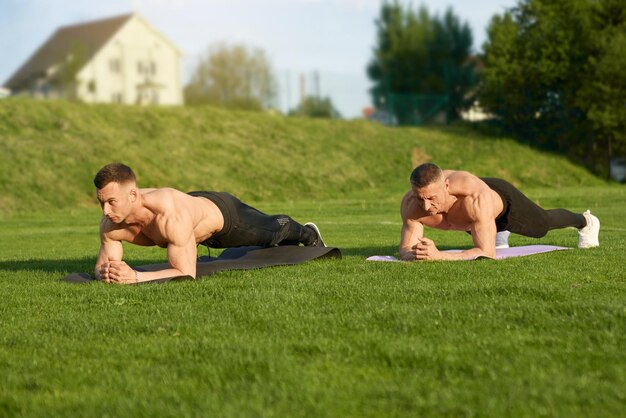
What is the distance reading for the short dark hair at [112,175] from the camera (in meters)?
8.81

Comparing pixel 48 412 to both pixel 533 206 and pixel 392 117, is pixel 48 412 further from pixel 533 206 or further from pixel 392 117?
pixel 392 117

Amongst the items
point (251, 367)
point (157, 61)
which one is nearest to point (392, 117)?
point (157, 61)

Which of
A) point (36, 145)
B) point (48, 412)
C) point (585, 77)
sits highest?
point (585, 77)

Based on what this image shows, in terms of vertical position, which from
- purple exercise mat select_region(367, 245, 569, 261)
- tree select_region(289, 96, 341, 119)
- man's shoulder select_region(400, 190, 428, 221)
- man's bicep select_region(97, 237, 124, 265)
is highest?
tree select_region(289, 96, 341, 119)

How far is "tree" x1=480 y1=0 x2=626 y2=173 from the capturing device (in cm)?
4300

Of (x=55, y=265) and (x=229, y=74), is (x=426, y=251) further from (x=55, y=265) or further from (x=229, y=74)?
(x=229, y=74)

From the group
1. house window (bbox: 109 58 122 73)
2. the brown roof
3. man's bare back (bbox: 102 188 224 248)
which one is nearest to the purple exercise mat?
man's bare back (bbox: 102 188 224 248)

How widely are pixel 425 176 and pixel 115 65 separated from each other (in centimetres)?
6602

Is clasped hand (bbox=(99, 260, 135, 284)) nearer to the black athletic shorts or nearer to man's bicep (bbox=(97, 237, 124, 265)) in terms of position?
man's bicep (bbox=(97, 237, 124, 265))

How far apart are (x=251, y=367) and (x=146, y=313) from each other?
2228 millimetres

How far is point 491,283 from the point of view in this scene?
8094 mm

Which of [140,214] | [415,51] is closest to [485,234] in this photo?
[140,214]

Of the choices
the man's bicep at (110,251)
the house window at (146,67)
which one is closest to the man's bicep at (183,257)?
the man's bicep at (110,251)

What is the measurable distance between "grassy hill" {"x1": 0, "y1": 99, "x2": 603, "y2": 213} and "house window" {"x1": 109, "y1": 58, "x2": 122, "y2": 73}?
32521mm
